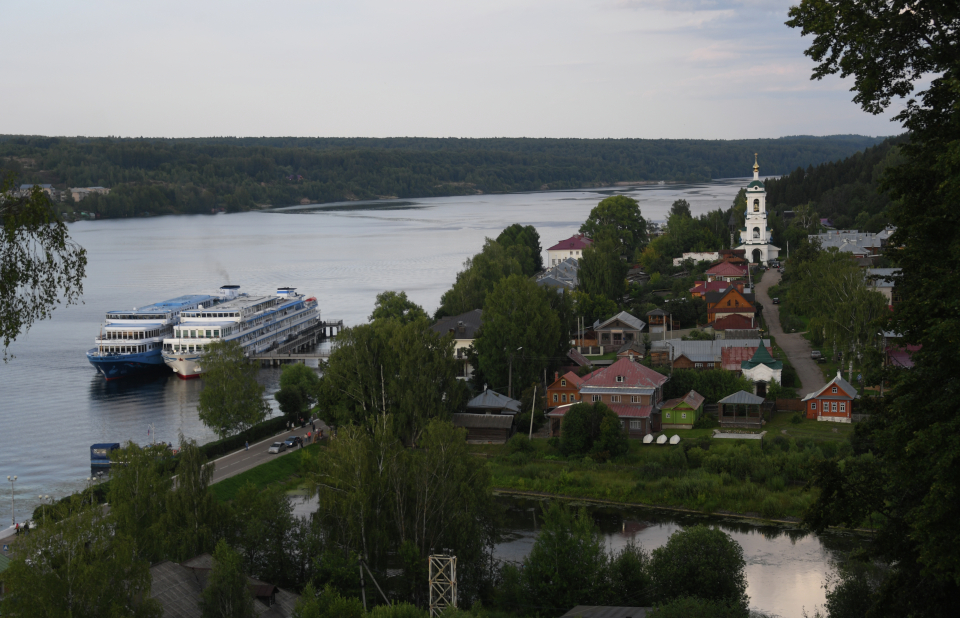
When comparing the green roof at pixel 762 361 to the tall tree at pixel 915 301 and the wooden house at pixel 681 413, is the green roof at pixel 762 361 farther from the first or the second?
the tall tree at pixel 915 301

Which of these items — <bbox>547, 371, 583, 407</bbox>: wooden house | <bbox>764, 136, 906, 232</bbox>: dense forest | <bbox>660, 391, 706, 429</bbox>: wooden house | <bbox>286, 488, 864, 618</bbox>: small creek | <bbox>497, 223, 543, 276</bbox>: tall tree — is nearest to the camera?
<bbox>286, 488, 864, 618</bbox>: small creek

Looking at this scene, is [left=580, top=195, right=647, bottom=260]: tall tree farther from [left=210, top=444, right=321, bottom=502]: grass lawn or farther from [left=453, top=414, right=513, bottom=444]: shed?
[left=210, top=444, right=321, bottom=502]: grass lawn

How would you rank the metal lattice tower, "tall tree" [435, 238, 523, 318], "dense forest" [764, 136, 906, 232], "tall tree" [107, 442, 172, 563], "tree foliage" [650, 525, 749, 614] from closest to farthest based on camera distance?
the metal lattice tower < "tree foliage" [650, 525, 749, 614] < "tall tree" [107, 442, 172, 563] < "tall tree" [435, 238, 523, 318] < "dense forest" [764, 136, 906, 232]

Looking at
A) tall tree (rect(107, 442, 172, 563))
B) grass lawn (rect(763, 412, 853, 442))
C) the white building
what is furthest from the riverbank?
the white building

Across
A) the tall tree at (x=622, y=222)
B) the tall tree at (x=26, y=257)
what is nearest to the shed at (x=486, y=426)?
the tall tree at (x=26, y=257)

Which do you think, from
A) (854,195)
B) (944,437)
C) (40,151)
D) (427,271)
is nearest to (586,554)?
(944,437)

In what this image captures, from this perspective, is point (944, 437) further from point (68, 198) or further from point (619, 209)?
point (68, 198)

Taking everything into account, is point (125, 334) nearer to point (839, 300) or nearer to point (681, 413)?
point (681, 413)
